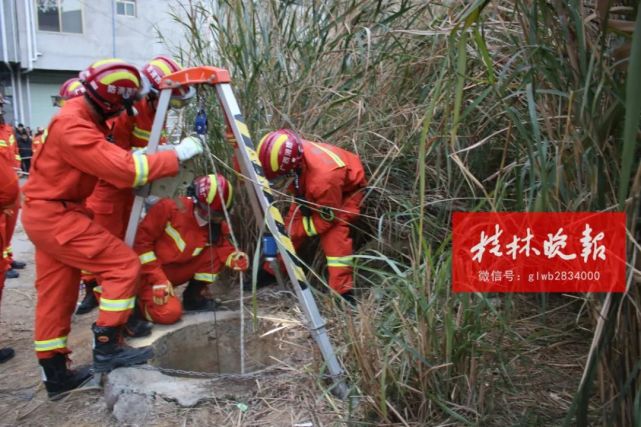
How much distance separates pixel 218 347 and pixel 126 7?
55.0ft

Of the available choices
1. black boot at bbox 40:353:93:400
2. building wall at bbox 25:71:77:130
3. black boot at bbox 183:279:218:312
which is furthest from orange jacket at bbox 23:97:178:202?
building wall at bbox 25:71:77:130

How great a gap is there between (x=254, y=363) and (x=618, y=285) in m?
2.49

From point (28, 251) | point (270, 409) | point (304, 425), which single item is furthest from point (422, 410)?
point (28, 251)

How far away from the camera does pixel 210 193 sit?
344 cm

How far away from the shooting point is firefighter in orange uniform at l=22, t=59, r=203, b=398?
2.64 meters

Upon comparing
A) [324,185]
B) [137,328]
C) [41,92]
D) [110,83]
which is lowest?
[137,328]

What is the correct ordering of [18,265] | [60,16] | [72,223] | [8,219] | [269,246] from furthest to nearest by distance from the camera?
[60,16] → [18,265] → [8,219] → [269,246] → [72,223]

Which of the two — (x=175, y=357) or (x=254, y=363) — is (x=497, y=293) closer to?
(x=254, y=363)

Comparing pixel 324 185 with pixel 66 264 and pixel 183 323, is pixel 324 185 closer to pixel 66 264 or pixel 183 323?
pixel 183 323

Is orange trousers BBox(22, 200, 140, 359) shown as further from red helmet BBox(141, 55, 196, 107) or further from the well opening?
red helmet BBox(141, 55, 196, 107)

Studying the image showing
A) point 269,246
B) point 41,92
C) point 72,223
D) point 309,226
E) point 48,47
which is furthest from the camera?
point 41,92

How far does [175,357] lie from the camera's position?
3.34m

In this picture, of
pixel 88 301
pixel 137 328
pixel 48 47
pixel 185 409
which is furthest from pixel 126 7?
pixel 185 409

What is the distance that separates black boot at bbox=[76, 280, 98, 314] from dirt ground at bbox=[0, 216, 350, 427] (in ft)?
2.07
